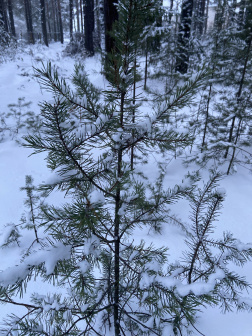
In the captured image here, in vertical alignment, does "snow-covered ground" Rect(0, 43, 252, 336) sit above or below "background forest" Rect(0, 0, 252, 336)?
below

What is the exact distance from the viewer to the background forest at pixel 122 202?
53.1 inches

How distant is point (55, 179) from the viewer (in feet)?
4.27

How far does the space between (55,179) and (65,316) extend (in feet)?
3.40

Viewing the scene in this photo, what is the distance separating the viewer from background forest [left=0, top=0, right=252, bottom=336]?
4.42 feet

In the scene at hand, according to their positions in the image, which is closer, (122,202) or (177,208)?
(122,202)

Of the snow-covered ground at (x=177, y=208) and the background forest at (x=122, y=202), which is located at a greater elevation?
the background forest at (x=122, y=202)

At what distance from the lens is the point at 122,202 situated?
5.74ft

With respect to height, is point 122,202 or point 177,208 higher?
point 122,202

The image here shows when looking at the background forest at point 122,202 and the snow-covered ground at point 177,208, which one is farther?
the snow-covered ground at point 177,208

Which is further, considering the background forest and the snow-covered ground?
the snow-covered ground

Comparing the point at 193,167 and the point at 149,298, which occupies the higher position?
the point at 149,298

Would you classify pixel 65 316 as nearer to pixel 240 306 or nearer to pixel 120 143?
pixel 120 143

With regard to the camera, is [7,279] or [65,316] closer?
[7,279]

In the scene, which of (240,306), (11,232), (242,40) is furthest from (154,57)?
(240,306)
